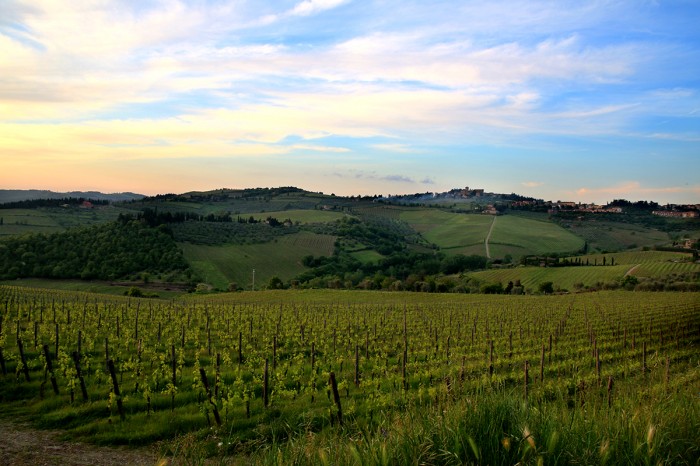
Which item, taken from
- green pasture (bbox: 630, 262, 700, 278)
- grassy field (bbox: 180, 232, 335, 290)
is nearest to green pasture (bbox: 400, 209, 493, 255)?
grassy field (bbox: 180, 232, 335, 290)

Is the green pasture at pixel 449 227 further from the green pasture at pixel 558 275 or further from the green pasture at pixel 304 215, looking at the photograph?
the green pasture at pixel 558 275

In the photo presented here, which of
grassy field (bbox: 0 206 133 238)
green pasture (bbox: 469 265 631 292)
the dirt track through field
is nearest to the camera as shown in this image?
the dirt track through field

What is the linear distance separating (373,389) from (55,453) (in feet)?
27.1

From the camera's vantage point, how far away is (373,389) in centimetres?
1501

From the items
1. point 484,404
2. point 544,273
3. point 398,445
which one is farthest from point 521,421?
point 544,273

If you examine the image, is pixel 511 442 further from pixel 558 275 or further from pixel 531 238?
pixel 531 238

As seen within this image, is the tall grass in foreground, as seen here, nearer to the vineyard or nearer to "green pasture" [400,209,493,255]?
the vineyard

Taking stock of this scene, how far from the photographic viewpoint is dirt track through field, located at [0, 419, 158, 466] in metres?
9.80

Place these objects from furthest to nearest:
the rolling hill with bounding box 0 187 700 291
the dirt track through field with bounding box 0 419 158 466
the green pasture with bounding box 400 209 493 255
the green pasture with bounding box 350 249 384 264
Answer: the green pasture with bounding box 400 209 493 255 → the green pasture with bounding box 350 249 384 264 → the rolling hill with bounding box 0 187 700 291 → the dirt track through field with bounding box 0 419 158 466

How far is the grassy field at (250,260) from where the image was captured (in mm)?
92312

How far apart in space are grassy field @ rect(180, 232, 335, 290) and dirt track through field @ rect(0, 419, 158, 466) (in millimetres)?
76754

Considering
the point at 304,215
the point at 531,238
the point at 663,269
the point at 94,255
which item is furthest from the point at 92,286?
the point at 531,238

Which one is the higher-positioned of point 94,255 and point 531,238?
point 531,238

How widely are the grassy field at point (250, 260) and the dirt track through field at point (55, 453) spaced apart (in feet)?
252
